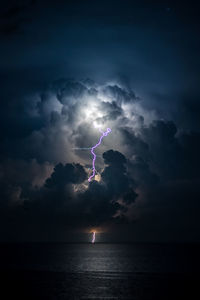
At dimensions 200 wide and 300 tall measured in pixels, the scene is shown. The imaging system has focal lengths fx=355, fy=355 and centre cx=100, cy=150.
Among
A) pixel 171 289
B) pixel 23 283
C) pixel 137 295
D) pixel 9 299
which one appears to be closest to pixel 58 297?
pixel 9 299

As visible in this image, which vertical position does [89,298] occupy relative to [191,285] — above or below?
below

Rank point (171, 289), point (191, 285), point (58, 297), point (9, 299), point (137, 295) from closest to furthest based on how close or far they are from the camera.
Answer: point (9, 299) < point (58, 297) < point (137, 295) < point (171, 289) < point (191, 285)

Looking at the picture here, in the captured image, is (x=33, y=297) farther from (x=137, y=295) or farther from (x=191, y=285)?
(x=191, y=285)

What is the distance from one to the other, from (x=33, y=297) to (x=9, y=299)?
374 cm

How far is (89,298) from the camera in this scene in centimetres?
4844

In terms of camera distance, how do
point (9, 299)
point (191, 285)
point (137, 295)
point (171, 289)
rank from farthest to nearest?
point (191, 285), point (171, 289), point (137, 295), point (9, 299)

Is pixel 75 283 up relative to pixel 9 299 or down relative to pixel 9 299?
up

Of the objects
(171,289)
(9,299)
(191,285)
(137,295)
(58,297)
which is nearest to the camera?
(9,299)

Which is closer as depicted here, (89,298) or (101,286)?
(89,298)

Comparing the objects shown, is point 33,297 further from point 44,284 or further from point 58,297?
point 44,284

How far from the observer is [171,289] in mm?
58219

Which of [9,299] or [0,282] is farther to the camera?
[0,282]

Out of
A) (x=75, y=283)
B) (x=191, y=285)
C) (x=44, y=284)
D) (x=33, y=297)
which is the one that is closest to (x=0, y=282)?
(x=44, y=284)

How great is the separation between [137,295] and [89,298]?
787cm
